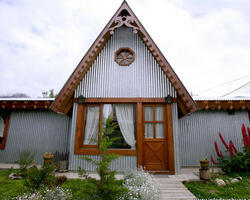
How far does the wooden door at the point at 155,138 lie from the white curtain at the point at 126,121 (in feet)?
1.49

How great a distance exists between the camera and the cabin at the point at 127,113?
4.84 meters

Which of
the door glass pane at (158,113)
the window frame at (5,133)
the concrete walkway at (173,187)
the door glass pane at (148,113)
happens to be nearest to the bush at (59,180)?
the concrete walkway at (173,187)

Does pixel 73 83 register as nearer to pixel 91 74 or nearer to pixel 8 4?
pixel 91 74

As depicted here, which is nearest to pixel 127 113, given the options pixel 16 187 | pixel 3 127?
pixel 16 187

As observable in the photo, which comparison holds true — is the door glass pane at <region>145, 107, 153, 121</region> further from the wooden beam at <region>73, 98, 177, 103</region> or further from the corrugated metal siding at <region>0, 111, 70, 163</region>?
the corrugated metal siding at <region>0, 111, 70, 163</region>

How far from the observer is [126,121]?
5152mm

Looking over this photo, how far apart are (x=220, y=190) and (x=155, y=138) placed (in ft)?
7.06

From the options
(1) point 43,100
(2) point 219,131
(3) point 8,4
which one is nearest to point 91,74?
(1) point 43,100

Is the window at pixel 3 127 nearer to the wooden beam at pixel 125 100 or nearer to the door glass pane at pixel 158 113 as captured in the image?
the wooden beam at pixel 125 100

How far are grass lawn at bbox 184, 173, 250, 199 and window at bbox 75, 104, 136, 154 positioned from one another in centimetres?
210

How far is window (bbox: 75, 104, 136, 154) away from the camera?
5.00 metres

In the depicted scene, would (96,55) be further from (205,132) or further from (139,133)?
(205,132)

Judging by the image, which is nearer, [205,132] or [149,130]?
[149,130]

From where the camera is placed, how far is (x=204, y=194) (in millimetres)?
3260
